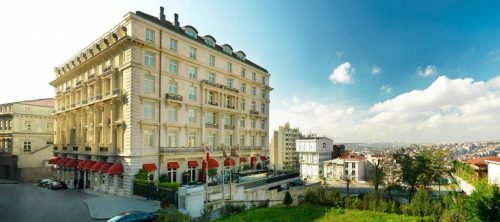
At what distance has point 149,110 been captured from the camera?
33.7 meters

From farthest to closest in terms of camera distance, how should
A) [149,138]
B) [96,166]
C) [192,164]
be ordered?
[192,164]
[149,138]
[96,166]

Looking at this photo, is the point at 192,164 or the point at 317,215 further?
the point at 192,164

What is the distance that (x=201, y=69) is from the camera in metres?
40.3

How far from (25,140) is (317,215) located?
55.1 m

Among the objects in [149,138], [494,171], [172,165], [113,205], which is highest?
[149,138]

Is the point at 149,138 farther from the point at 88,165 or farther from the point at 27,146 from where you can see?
the point at 27,146

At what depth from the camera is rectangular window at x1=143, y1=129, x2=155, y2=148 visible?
32.9 metres

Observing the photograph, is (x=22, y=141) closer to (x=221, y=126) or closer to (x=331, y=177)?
(x=221, y=126)

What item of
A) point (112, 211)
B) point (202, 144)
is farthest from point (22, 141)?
point (112, 211)

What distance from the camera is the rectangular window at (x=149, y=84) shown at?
109 feet

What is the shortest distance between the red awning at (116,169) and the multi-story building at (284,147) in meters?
123

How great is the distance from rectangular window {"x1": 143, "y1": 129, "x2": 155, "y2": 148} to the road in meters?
8.11

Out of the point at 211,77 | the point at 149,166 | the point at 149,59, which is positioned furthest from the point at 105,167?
the point at 211,77

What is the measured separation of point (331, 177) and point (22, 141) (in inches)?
2670
